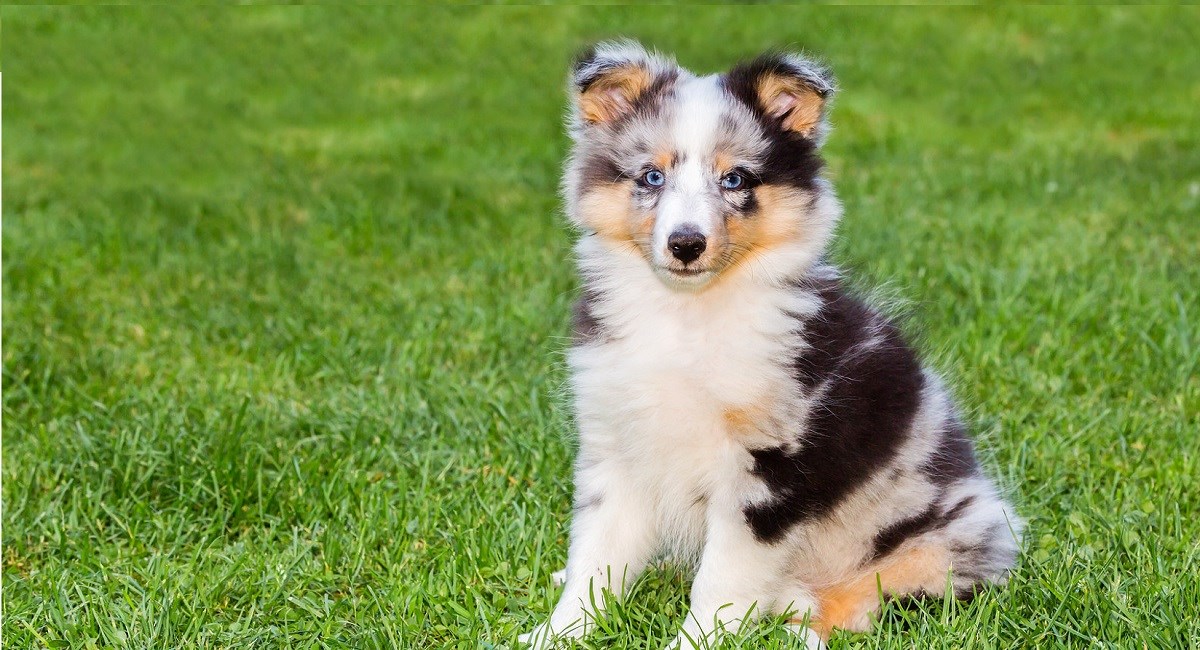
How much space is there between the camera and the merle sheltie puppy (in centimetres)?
339

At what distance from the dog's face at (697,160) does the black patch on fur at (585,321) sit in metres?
0.20

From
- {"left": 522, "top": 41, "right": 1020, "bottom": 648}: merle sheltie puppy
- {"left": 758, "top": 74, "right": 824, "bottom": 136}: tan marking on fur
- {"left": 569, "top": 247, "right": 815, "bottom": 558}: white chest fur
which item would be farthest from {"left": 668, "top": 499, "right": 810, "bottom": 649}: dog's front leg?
{"left": 758, "top": 74, "right": 824, "bottom": 136}: tan marking on fur

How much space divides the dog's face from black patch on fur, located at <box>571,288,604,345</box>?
0.20m

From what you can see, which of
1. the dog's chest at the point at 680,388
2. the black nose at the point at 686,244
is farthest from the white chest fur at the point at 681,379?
the black nose at the point at 686,244

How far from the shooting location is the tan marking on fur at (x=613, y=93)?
3648 mm

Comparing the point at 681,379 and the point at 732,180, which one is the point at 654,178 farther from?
the point at 681,379

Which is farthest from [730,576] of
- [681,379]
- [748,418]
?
[681,379]

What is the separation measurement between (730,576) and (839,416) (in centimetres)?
53

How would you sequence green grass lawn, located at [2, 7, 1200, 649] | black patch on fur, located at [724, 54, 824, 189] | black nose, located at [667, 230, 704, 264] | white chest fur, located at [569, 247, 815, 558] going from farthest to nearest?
green grass lawn, located at [2, 7, 1200, 649]
black patch on fur, located at [724, 54, 824, 189]
white chest fur, located at [569, 247, 815, 558]
black nose, located at [667, 230, 704, 264]

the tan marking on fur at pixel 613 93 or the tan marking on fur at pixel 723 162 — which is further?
the tan marking on fur at pixel 613 93

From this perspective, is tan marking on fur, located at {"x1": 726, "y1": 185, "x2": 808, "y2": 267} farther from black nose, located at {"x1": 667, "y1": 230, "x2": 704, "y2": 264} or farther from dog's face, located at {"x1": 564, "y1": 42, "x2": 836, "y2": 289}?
black nose, located at {"x1": 667, "y1": 230, "x2": 704, "y2": 264}

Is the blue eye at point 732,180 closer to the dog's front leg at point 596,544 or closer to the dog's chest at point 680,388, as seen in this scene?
the dog's chest at point 680,388

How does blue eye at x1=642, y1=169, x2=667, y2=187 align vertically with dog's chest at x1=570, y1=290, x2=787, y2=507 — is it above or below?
above

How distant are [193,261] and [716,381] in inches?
181
